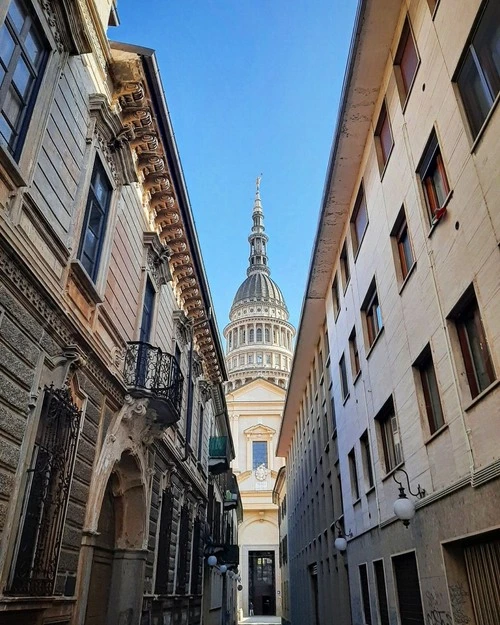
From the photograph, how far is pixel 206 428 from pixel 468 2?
1834 centimetres

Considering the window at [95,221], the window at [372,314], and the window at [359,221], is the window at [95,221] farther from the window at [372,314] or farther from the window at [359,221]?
the window at [359,221]

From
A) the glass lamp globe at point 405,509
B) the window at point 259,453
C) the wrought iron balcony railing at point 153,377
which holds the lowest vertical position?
the glass lamp globe at point 405,509

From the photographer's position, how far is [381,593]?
12.8 m

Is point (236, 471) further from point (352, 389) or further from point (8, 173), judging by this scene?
point (8, 173)

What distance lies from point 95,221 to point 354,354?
9371 mm

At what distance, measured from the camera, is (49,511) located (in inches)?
294

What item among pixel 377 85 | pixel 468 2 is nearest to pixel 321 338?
pixel 377 85

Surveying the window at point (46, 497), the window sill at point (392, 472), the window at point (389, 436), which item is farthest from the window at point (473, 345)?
the window at point (46, 497)

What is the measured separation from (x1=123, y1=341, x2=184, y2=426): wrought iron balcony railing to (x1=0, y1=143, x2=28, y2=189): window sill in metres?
5.09

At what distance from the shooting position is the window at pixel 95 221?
9.61 meters

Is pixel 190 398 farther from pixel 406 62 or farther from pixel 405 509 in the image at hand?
pixel 406 62

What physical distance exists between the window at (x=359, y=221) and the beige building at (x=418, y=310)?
53 millimetres

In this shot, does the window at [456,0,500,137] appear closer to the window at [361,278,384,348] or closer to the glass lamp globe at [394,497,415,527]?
the window at [361,278,384,348]

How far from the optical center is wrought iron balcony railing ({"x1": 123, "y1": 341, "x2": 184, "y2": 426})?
1130cm
